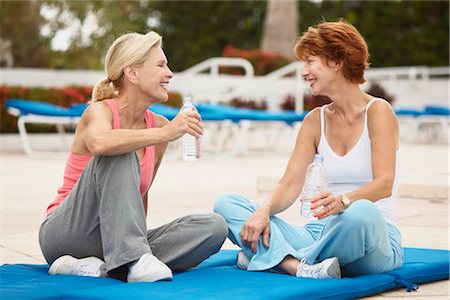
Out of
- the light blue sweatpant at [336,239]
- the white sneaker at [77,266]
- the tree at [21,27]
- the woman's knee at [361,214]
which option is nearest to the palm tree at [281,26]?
the tree at [21,27]

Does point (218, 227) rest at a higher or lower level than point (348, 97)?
lower

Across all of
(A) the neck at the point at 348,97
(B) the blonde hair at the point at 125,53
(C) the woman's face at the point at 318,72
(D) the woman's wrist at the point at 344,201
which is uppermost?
(B) the blonde hair at the point at 125,53

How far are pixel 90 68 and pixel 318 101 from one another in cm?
1078

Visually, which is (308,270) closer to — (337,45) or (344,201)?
(344,201)

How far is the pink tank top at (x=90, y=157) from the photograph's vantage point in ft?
12.6

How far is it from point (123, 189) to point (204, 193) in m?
4.55

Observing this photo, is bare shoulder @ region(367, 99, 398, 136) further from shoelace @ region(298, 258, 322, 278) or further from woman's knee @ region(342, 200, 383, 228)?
shoelace @ region(298, 258, 322, 278)

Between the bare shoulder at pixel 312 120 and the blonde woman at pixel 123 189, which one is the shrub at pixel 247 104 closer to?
the bare shoulder at pixel 312 120

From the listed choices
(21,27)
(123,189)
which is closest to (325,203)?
(123,189)

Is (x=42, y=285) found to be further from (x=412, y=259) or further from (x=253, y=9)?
(x=253, y=9)

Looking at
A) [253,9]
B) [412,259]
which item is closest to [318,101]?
[253,9]

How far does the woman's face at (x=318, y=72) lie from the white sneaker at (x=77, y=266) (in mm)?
1208

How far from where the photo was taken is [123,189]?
3564mm

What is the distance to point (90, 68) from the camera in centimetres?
2772
